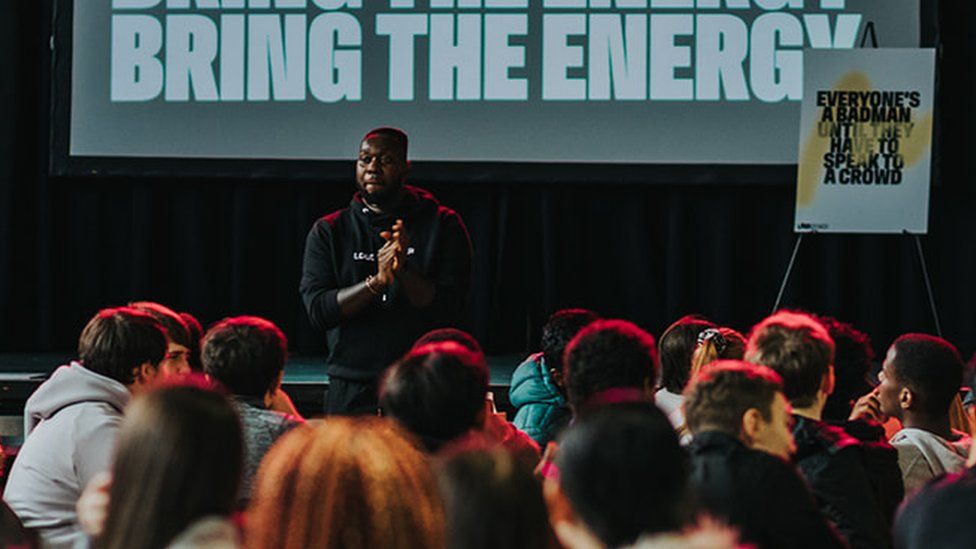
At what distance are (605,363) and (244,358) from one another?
2.73 feet

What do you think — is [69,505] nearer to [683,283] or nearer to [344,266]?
[344,266]

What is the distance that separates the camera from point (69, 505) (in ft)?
9.70

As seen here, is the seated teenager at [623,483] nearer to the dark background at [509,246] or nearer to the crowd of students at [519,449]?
the crowd of students at [519,449]

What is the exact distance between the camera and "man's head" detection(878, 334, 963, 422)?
347cm

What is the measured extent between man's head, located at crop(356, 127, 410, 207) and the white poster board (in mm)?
2638

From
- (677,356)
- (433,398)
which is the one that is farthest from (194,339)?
(433,398)

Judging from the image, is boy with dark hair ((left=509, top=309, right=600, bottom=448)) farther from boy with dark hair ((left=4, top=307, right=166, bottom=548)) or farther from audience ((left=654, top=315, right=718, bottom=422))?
boy with dark hair ((left=4, top=307, right=166, bottom=548))

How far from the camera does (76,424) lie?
9.78 feet

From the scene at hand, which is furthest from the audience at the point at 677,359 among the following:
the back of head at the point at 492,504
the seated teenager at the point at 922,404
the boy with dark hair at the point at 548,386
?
the back of head at the point at 492,504

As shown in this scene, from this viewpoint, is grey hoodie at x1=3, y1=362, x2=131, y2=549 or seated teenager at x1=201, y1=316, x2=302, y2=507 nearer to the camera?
grey hoodie at x1=3, y1=362, x2=131, y2=549

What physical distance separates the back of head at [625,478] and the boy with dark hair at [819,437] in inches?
46.6

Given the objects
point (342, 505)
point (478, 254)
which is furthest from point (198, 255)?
point (342, 505)

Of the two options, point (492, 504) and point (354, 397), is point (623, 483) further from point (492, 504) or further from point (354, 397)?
point (354, 397)

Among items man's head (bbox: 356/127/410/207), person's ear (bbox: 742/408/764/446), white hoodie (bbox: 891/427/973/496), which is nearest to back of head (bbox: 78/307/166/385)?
man's head (bbox: 356/127/410/207)
